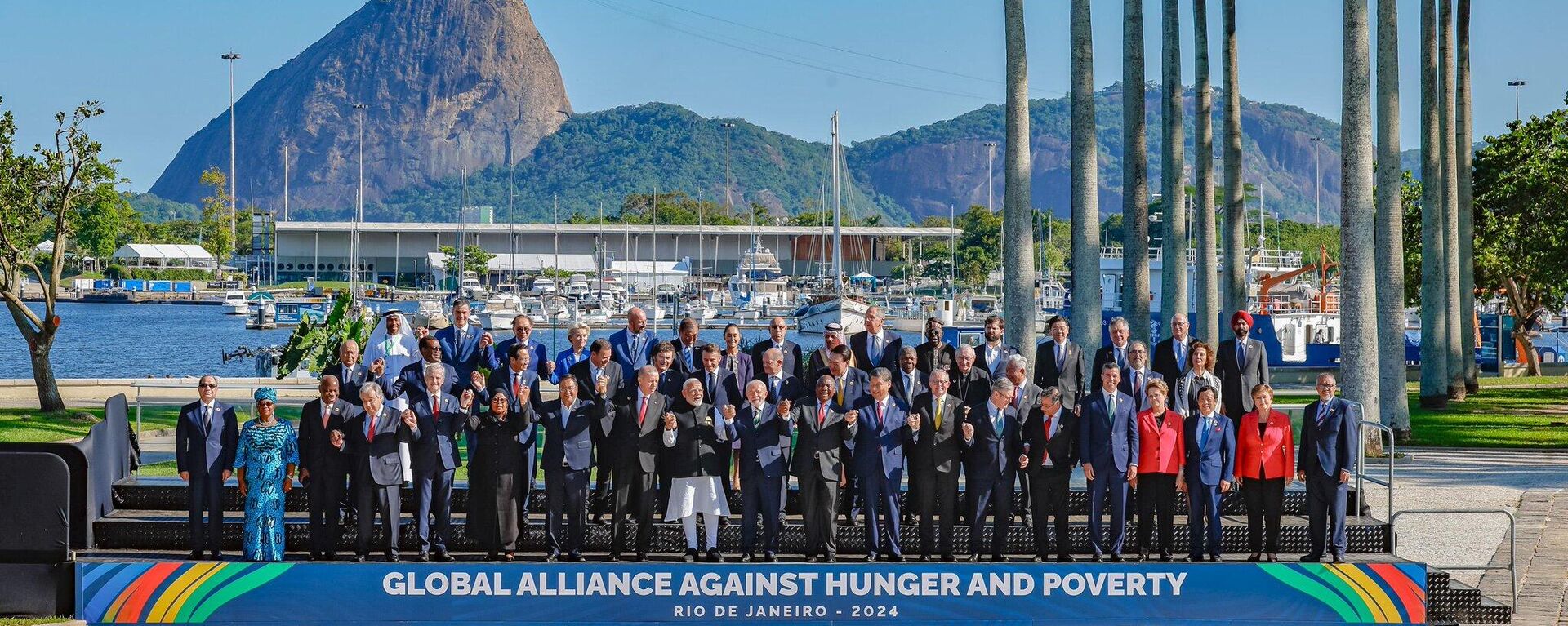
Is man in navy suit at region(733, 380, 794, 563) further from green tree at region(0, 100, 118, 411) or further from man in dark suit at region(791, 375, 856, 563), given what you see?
green tree at region(0, 100, 118, 411)

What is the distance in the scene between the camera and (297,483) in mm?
14133

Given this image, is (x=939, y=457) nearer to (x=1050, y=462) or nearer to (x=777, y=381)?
(x=1050, y=462)

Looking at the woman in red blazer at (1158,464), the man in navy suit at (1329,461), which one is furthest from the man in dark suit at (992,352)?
the man in navy suit at (1329,461)

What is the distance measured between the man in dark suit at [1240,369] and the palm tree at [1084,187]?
6876 mm

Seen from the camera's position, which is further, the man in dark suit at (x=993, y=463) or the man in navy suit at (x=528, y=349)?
the man in navy suit at (x=528, y=349)

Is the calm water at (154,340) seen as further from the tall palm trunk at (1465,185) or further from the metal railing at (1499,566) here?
the metal railing at (1499,566)

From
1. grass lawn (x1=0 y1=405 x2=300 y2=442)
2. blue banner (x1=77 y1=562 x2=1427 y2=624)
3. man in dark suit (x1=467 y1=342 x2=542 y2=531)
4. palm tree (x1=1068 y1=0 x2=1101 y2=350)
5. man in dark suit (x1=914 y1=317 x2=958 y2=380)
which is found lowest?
blue banner (x1=77 y1=562 x2=1427 y2=624)

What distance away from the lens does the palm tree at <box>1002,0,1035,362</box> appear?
67.7ft

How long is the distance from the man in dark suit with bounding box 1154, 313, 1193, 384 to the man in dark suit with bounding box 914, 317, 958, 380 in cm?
189

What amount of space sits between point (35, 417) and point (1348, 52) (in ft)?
66.9

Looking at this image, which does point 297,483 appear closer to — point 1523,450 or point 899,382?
point 899,382

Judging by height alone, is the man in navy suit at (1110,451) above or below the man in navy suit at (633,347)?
below

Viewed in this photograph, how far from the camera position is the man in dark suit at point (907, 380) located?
45.0 ft

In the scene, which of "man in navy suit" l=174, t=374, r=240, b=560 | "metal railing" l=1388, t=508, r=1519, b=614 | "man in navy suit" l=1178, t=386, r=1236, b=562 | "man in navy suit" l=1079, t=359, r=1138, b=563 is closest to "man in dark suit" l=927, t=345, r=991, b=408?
"man in navy suit" l=1079, t=359, r=1138, b=563
